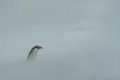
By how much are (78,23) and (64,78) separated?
11.1 ft

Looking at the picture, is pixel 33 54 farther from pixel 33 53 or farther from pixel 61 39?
pixel 61 39

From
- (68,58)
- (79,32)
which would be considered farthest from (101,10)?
(68,58)

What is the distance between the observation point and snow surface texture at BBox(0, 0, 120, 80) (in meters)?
7.43

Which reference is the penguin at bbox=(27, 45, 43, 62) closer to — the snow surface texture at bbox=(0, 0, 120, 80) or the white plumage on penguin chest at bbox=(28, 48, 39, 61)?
the white plumage on penguin chest at bbox=(28, 48, 39, 61)

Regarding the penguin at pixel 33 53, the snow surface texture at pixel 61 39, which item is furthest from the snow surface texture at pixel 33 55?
the snow surface texture at pixel 61 39

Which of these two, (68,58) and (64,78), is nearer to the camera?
(64,78)

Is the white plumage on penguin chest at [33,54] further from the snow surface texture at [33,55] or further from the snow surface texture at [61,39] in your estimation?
the snow surface texture at [61,39]

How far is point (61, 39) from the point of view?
9508 millimetres

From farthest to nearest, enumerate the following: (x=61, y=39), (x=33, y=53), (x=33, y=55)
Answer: (x=61, y=39), (x=33, y=53), (x=33, y=55)

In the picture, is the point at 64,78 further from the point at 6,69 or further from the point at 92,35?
the point at 92,35

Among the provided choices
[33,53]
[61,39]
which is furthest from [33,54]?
[61,39]

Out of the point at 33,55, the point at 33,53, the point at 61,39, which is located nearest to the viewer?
the point at 33,55

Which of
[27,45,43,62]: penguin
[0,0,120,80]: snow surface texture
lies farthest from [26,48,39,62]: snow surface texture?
[0,0,120,80]: snow surface texture

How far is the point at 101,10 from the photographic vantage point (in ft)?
36.3
